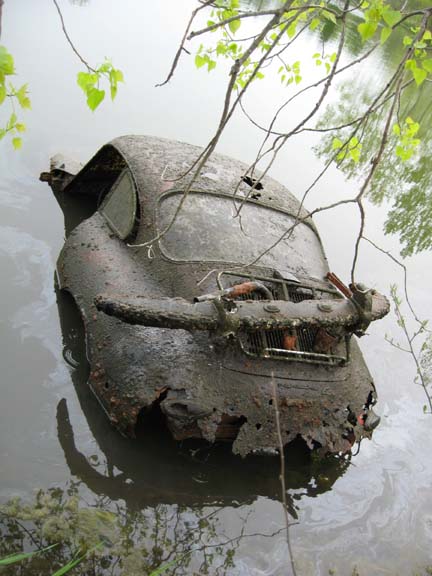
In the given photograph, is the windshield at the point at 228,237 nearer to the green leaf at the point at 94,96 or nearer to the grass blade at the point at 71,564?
the green leaf at the point at 94,96

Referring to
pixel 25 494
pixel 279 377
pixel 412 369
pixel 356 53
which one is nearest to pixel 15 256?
pixel 25 494

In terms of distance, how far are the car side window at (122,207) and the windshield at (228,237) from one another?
0.30m

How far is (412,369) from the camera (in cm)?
488

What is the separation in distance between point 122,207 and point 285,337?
1.83m

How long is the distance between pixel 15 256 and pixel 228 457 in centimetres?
284

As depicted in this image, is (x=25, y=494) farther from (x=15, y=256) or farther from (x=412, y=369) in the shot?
(x=412, y=369)

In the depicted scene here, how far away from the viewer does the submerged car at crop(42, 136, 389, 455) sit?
9.34ft

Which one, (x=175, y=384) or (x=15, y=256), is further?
(x=15, y=256)

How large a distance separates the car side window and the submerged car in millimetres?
18

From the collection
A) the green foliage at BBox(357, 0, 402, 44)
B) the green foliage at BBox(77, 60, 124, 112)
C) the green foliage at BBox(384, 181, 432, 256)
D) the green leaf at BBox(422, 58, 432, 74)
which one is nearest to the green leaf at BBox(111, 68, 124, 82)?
the green foliage at BBox(77, 60, 124, 112)

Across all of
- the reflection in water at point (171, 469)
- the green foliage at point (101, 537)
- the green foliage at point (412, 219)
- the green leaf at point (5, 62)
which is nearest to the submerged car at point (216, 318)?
the reflection in water at point (171, 469)

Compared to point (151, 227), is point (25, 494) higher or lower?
lower

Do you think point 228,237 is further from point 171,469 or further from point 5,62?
point 5,62

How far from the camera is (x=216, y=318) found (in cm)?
273
